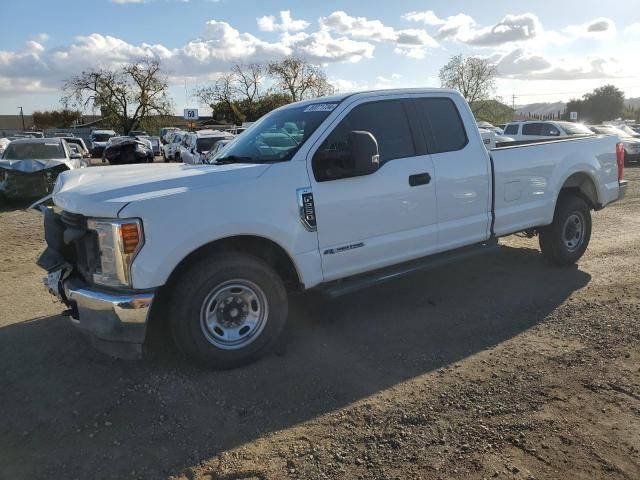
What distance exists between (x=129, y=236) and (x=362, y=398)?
1.84 meters

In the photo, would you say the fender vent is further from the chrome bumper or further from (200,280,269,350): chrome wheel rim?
the chrome bumper

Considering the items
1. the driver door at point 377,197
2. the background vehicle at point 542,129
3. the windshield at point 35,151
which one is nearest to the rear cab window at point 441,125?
the driver door at point 377,197

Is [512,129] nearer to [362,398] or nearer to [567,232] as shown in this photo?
[567,232]

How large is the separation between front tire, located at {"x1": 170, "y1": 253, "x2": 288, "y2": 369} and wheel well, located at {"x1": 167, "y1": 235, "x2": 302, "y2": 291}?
0.25ft

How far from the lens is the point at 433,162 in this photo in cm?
492

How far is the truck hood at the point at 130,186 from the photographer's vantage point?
11.8 ft

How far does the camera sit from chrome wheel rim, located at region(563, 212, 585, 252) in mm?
6460

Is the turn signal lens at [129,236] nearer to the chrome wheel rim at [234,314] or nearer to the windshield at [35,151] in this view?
the chrome wheel rim at [234,314]

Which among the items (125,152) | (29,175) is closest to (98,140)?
(125,152)

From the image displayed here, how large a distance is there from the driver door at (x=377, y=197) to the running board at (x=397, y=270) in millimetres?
95

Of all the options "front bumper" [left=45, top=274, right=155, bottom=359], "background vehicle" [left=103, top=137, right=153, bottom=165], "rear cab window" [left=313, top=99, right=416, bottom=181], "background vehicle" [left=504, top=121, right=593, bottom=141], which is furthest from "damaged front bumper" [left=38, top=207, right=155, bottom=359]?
"background vehicle" [left=103, top=137, right=153, bottom=165]

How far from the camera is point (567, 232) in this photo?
21.3 feet

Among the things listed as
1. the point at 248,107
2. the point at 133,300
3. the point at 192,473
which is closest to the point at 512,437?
the point at 192,473

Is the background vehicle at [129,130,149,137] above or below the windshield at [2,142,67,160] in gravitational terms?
above
